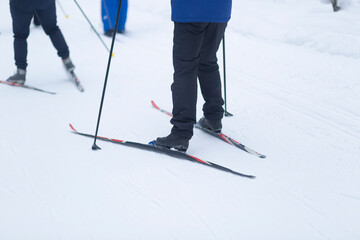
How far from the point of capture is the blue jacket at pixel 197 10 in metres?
1.90

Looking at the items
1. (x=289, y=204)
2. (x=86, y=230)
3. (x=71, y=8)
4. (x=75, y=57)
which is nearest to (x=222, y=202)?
(x=289, y=204)

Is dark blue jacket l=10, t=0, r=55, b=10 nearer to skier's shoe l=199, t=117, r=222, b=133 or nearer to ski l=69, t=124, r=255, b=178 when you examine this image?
ski l=69, t=124, r=255, b=178

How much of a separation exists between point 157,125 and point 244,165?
0.87 meters

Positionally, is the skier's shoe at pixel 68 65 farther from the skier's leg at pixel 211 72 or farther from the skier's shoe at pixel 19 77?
the skier's leg at pixel 211 72

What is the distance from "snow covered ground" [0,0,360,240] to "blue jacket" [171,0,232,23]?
0.87m

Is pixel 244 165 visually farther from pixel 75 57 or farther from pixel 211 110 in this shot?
pixel 75 57

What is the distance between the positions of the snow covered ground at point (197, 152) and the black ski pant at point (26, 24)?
36 centimetres

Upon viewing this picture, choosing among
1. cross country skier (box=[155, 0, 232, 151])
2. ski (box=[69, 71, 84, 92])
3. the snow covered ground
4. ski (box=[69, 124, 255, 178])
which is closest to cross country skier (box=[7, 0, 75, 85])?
ski (box=[69, 71, 84, 92])

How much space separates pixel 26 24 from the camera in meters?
3.35

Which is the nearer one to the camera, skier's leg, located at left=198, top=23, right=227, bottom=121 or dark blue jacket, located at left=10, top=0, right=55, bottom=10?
skier's leg, located at left=198, top=23, right=227, bottom=121

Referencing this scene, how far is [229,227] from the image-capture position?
1.56 meters

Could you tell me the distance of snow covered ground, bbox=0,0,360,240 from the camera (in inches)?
63.1

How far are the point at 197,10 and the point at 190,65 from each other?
0.32 m

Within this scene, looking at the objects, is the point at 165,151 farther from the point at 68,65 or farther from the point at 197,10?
the point at 68,65
